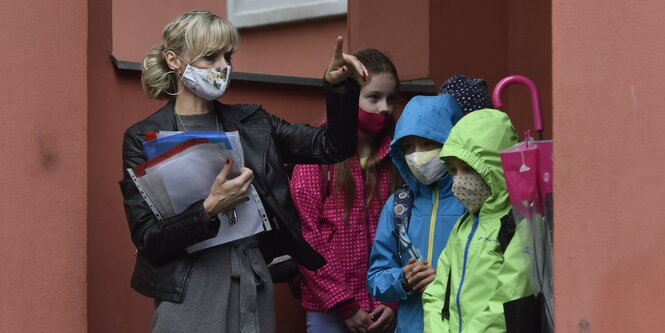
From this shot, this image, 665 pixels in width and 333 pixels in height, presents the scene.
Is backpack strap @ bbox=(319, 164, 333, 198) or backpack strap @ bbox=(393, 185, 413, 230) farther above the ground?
backpack strap @ bbox=(319, 164, 333, 198)

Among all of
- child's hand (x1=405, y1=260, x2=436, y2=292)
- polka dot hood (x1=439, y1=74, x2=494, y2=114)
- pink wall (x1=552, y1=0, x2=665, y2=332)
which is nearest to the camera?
pink wall (x1=552, y1=0, x2=665, y2=332)

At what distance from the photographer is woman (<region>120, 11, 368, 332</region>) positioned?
5.21m

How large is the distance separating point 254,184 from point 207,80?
0.42 m

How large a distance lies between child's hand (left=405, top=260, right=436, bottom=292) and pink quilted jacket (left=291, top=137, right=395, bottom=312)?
689 millimetres

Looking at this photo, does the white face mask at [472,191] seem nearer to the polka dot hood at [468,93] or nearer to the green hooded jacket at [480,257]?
the green hooded jacket at [480,257]

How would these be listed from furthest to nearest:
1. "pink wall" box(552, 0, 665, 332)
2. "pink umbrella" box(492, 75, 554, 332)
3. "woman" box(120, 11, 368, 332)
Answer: "woman" box(120, 11, 368, 332) < "pink umbrella" box(492, 75, 554, 332) < "pink wall" box(552, 0, 665, 332)

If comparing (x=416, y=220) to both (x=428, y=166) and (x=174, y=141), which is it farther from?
(x=174, y=141)

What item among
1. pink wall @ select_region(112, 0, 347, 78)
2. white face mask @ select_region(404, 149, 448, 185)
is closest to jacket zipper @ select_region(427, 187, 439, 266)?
white face mask @ select_region(404, 149, 448, 185)

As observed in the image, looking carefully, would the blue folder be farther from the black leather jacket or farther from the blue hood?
the blue hood

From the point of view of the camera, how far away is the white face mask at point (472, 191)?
5465mm

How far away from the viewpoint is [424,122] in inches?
233

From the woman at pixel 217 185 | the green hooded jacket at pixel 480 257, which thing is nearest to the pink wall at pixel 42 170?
the woman at pixel 217 185

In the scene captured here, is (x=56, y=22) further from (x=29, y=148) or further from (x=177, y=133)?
(x=177, y=133)

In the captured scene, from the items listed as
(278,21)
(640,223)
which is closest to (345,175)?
(640,223)
